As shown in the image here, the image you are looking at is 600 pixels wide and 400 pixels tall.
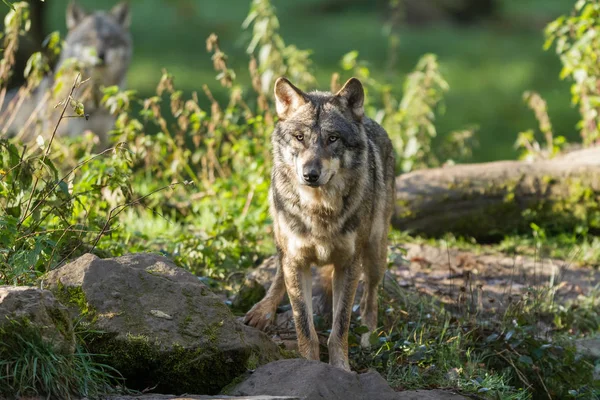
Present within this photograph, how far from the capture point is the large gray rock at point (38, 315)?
3.54m

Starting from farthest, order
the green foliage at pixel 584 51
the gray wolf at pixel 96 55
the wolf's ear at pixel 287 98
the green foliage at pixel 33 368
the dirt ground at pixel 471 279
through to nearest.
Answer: the gray wolf at pixel 96 55 → the green foliage at pixel 584 51 → the dirt ground at pixel 471 279 → the wolf's ear at pixel 287 98 → the green foliage at pixel 33 368

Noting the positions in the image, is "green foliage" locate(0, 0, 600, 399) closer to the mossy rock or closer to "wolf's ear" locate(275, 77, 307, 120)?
the mossy rock

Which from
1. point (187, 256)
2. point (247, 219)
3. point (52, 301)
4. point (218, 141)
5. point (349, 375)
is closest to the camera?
point (52, 301)

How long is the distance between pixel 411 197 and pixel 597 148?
2.21 meters

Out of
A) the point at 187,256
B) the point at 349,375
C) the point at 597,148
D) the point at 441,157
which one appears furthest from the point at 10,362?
the point at 441,157

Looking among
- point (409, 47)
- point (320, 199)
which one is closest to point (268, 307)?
point (320, 199)

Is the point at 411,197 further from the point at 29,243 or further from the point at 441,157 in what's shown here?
the point at 29,243

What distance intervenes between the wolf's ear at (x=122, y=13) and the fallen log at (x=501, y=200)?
5333 mm

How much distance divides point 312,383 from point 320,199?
4.83 ft

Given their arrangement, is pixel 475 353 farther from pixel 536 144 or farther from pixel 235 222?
pixel 536 144

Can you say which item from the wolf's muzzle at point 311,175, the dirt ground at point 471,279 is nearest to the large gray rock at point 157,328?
the wolf's muzzle at point 311,175

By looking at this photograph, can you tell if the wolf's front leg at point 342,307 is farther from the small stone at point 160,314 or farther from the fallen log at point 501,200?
the fallen log at point 501,200

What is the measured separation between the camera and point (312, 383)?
388cm

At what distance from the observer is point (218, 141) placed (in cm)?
830
